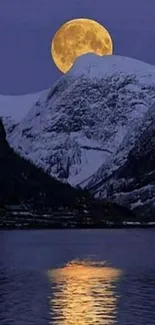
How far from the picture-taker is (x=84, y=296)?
4097 inches

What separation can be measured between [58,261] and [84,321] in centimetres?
10397

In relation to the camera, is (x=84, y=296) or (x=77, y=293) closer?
(x=84, y=296)

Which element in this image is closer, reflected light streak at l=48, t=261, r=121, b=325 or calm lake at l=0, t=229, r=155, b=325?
reflected light streak at l=48, t=261, r=121, b=325

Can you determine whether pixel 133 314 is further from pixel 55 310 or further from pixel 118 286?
pixel 118 286

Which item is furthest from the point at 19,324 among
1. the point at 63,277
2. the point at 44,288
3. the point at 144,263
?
the point at 144,263

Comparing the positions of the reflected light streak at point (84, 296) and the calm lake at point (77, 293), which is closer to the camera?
the reflected light streak at point (84, 296)

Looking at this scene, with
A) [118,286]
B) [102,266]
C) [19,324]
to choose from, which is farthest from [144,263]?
[19,324]

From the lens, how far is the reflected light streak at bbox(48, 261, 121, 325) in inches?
3310

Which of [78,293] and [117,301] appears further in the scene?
[78,293]

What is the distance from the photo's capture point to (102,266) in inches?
6511

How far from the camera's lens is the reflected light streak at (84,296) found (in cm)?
8406

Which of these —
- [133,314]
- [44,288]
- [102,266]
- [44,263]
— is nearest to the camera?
[133,314]

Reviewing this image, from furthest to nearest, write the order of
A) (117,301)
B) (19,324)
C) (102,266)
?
(102,266) → (117,301) → (19,324)

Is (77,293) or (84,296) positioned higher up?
(77,293)
